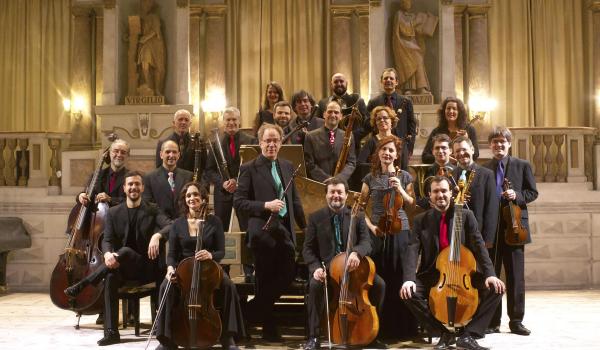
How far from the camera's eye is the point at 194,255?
19.0 ft

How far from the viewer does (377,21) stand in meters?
10.7

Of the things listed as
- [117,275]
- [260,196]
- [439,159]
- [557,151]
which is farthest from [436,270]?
[557,151]

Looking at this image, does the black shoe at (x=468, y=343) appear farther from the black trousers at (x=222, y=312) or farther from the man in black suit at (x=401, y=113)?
the man in black suit at (x=401, y=113)

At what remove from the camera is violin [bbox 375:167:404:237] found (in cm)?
588

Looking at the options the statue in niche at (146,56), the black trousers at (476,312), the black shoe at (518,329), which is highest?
the statue in niche at (146,56)

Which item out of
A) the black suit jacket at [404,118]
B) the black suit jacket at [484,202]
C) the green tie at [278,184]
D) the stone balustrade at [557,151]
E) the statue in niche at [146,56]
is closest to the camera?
the green tie at [278,184]

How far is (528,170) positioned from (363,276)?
1.83 meters

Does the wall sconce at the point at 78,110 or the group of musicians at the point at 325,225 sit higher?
the wall sconce at the point at 78,110

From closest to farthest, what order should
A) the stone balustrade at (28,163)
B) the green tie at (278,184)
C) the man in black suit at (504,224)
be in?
the green tie at (278,184) < the man in black suit at (504,224) < the stone balustrade at (28,163)

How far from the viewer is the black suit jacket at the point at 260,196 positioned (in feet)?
19.8

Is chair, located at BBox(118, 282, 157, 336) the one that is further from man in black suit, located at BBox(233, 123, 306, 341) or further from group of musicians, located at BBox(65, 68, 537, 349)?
man in black suit, located at BBox(233, 123, 306, 341)

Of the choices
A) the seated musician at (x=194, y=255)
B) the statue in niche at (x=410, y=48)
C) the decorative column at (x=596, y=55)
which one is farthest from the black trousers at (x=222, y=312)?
the decorative column at (x=596, y=55)

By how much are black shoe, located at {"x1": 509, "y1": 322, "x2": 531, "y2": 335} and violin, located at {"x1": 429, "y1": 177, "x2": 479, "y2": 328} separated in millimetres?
938

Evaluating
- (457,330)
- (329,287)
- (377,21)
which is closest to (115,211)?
(329,287)
